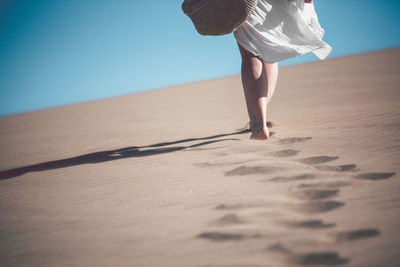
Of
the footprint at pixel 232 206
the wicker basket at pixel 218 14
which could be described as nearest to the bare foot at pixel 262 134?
the wicker basket at pixel 218 14

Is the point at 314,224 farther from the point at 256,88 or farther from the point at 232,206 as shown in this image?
the point at 256,88

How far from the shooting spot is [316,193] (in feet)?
5.16

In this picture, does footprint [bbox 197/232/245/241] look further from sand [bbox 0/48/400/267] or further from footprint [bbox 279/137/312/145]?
footprint [bbox 279/137/312/145]

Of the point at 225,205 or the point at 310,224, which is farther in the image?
the point at 225,205

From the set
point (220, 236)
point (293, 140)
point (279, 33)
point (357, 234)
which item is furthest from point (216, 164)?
point (279, 33)

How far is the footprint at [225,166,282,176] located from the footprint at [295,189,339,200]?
1.34 ft

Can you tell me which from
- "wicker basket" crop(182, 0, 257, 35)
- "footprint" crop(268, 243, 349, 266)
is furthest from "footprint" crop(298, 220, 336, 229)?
"wicker basket" crop(182, 0, 257, 35)

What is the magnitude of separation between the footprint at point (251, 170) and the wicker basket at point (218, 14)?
1.32 m

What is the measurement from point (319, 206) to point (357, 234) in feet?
0.84

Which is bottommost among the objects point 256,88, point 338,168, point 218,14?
point 338,168

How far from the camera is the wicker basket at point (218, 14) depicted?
249 cm

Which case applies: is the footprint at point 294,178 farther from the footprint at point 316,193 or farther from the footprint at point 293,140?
the footprint at point 293,140

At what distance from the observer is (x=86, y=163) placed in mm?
3238

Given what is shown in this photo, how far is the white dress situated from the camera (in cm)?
271
